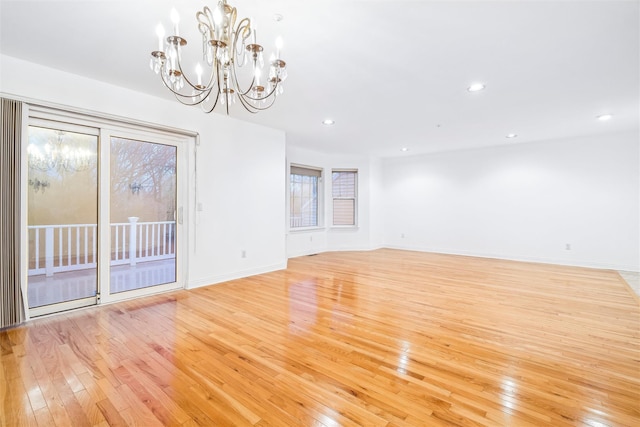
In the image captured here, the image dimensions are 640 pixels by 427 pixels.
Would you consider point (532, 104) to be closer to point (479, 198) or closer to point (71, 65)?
point (479, 198)

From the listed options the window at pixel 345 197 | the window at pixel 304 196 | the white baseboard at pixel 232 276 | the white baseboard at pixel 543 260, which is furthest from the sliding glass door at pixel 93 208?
the white baseboard at pixel 543 260

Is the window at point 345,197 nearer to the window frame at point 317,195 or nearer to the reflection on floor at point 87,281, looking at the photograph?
the window frame at point 317,195

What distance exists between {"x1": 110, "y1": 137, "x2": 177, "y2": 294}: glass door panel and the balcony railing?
0.04 ft

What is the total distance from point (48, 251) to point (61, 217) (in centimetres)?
91

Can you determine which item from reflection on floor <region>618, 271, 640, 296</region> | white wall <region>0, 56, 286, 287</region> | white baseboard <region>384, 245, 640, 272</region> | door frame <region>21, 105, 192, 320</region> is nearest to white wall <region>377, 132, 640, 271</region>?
white baseboard <region>384, 245, 640, 272</region>

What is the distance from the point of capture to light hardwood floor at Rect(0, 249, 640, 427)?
1.62 metres

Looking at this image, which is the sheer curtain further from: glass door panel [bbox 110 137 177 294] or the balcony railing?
glass door panel [bbox 110 137 177 294]

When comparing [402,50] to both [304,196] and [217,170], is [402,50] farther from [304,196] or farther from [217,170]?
[304,196]

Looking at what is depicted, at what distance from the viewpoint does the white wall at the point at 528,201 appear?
5270 millimetres

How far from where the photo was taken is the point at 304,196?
23.6 feet

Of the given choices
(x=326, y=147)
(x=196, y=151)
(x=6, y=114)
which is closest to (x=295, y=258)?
(x=326, y=147)

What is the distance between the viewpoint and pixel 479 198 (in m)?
6.69

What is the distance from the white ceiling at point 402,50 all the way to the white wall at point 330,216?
3.07 metres

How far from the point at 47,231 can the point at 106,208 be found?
3.48 ft
